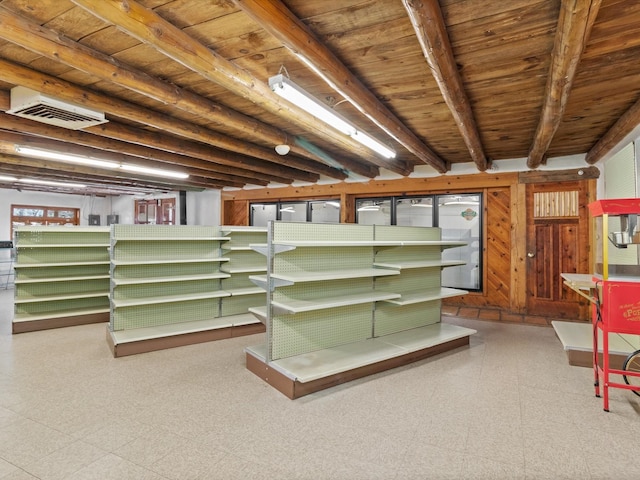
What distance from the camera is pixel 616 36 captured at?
94.0 inches

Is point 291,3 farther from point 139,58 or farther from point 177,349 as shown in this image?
point 177,349

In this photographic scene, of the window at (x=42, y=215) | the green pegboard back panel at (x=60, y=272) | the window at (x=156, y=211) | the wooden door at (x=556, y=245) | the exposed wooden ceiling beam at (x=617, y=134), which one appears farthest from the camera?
the window at (x=156, y=211)

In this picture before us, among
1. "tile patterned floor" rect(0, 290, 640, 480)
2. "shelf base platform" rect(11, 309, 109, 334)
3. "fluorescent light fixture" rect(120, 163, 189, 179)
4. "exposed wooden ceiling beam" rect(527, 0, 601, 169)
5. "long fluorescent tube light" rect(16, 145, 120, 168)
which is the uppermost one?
"fluorescent light fixture" rect(120, 163, 189, 179)

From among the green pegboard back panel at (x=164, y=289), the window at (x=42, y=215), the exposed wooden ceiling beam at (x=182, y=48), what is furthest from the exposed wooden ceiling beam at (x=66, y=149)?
the window at (x=42, y=215)

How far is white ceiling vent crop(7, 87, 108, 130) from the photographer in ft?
10.3

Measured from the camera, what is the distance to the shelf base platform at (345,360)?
3.10 metres

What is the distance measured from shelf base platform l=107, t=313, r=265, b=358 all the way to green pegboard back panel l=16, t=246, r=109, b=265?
1.93 meters

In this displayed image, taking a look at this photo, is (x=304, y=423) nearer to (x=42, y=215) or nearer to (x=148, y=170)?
(x=148, y=170)

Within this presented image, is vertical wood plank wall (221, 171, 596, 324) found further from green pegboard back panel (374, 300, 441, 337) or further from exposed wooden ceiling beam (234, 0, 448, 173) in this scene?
exposed wooden ceiling beam (234, 0, 448, 173)

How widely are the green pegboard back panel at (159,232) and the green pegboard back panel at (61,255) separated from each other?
1916 mm

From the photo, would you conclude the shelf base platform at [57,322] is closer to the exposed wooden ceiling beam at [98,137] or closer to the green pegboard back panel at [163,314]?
the green pegboard back panel at [163,314]

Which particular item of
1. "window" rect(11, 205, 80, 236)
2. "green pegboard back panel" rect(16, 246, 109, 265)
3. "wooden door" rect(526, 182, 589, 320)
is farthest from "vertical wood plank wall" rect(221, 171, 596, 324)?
"window" rect(11, 205, 80, 236)

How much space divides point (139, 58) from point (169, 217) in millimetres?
9244

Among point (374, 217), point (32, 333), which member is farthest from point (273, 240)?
point (374, 217)
